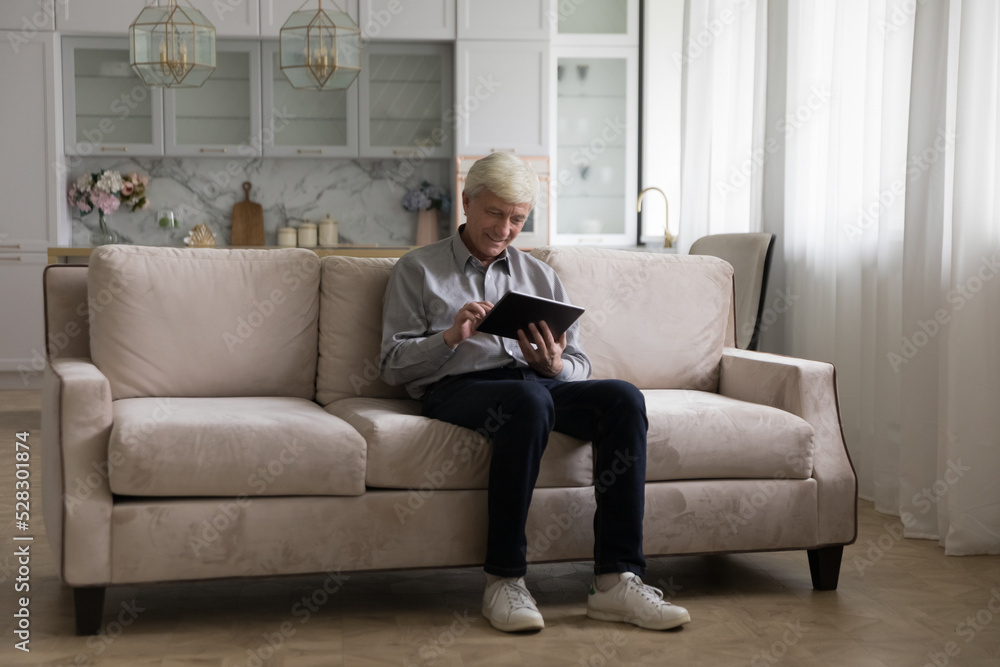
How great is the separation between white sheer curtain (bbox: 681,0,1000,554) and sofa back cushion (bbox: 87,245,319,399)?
1771 millimetres

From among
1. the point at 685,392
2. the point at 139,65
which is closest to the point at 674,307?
the point at 685,392

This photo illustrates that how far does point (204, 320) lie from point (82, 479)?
2.02 ft

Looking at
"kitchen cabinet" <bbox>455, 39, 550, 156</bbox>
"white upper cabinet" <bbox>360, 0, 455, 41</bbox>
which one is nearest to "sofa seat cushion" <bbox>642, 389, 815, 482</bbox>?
"kitchen cabinet" <bbox>455, 39, 550, 156</bbox>

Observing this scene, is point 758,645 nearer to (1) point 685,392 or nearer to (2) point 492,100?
(1) point 685,392

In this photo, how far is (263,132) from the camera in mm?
5758

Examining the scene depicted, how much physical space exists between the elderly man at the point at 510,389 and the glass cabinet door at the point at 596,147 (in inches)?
141

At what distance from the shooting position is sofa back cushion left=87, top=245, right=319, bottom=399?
237cm

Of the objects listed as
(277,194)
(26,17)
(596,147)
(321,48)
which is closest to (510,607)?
(321,48)

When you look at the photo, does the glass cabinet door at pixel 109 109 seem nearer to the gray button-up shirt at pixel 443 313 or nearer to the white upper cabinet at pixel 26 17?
the white upper cabinet at pixel 26 17

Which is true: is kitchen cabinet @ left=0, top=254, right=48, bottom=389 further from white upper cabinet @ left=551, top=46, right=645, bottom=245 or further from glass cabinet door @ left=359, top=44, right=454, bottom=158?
white upper cabinet @ left=551, top=46, right=645, bottom=245

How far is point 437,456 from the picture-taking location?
207 centimetres

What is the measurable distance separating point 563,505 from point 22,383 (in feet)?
15.2

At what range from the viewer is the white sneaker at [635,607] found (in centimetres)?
202

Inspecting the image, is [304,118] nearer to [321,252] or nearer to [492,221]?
[321,252]
